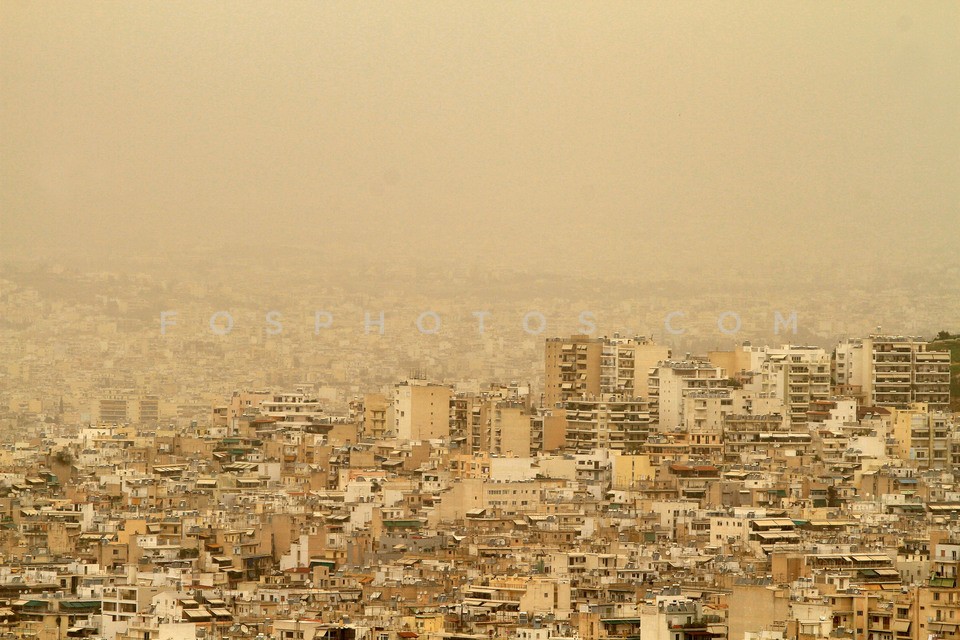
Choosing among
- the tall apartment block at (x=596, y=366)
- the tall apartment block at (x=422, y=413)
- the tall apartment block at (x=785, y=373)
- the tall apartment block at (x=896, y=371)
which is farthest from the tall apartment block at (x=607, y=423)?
the tall apartment block at (x=896, y=371)

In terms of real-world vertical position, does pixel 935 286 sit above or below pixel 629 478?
above

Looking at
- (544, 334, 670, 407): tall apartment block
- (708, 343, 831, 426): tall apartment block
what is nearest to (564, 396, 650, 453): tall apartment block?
(544, 334, 670, 407): tall apartment block

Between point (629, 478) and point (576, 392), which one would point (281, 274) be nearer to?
point (576, 392)

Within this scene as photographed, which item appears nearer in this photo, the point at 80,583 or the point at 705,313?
the point at 80,583

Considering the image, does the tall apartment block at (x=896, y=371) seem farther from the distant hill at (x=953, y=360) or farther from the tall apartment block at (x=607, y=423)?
the tall apartment block at (x=607, y=423)

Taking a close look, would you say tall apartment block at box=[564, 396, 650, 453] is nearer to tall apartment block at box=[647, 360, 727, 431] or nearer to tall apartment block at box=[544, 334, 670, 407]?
tall apartment block at box=[647, 360, 727, 431]

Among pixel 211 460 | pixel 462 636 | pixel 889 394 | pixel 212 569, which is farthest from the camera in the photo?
pixel 889 394

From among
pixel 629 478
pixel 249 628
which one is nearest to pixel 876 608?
pixel 249 628
